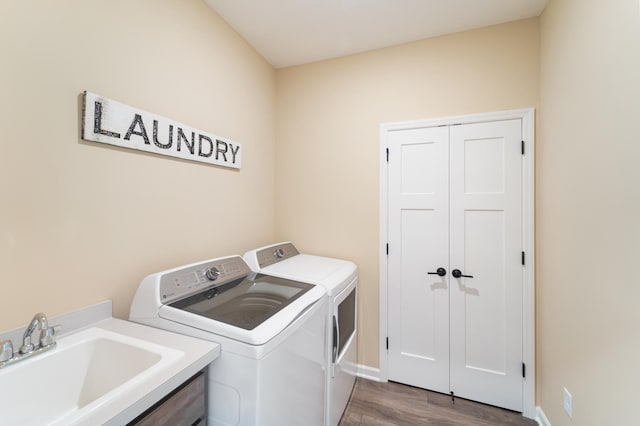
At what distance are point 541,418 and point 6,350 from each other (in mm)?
2820

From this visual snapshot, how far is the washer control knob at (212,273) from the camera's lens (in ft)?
4.86

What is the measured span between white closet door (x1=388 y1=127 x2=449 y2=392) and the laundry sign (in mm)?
1372

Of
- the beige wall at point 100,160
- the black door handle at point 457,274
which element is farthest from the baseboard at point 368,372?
the beige wall at point 100,160

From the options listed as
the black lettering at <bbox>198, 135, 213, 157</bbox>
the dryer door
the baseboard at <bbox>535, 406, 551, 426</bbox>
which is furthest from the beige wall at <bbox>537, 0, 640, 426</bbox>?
the black lettering at <bbox>198, 135, 213, 157</bbox>

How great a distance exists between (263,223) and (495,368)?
6.97 feet

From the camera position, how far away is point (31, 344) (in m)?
0.91

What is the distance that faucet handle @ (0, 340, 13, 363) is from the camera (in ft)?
2.73

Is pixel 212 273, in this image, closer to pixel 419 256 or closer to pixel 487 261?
pixel 419 256

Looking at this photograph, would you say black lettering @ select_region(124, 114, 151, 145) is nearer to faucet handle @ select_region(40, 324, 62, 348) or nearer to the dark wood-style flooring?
faucet handle @ select_region(40, 324, 62, 348)

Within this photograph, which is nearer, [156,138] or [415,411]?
[156,138]

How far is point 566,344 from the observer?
1478 mm

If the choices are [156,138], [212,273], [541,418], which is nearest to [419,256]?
[541,418]

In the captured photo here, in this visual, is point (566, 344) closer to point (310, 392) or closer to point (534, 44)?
point (310, 392)

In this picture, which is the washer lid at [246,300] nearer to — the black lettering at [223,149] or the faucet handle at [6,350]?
the faucet handle at [6,350]
